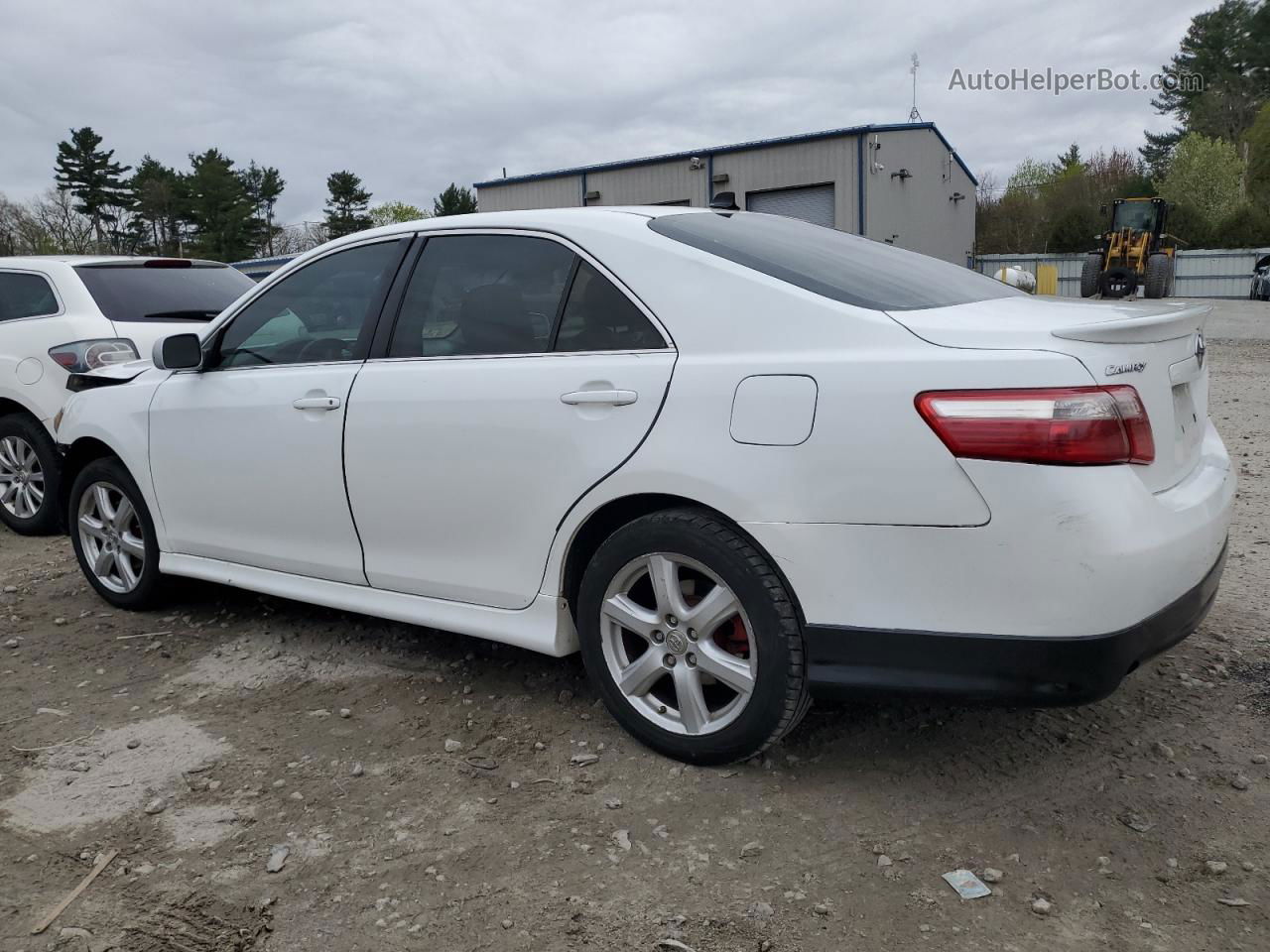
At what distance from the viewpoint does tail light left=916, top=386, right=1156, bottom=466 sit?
7.71 ft

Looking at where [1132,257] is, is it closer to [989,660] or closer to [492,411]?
[492,411]

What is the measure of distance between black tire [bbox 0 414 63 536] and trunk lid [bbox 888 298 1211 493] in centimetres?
547

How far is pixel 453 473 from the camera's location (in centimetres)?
326

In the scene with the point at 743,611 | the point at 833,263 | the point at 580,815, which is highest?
the point at 833,263

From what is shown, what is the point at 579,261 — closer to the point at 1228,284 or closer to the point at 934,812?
the point at 934,812

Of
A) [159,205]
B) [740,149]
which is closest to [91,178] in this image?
[159,205]

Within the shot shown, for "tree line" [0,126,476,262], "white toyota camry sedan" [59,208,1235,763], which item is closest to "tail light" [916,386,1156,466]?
"white toyota camry sedan" [59,208,1235,763]

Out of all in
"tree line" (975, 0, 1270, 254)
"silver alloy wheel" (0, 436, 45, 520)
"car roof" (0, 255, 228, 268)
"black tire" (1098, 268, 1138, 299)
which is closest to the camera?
"silver alloy wheel" (0, 436, 45, 520)

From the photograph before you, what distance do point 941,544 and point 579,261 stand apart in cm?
141

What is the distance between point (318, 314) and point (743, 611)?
2.10 metres

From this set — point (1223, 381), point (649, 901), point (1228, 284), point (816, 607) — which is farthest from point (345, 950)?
Result: point (1228, 284)

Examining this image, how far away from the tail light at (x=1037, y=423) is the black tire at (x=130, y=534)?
11.3 feet

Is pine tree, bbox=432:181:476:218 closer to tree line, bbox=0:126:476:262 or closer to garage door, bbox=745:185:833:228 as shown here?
tree line, bbox=0:126:476:262

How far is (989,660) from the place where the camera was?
2.45 metres
